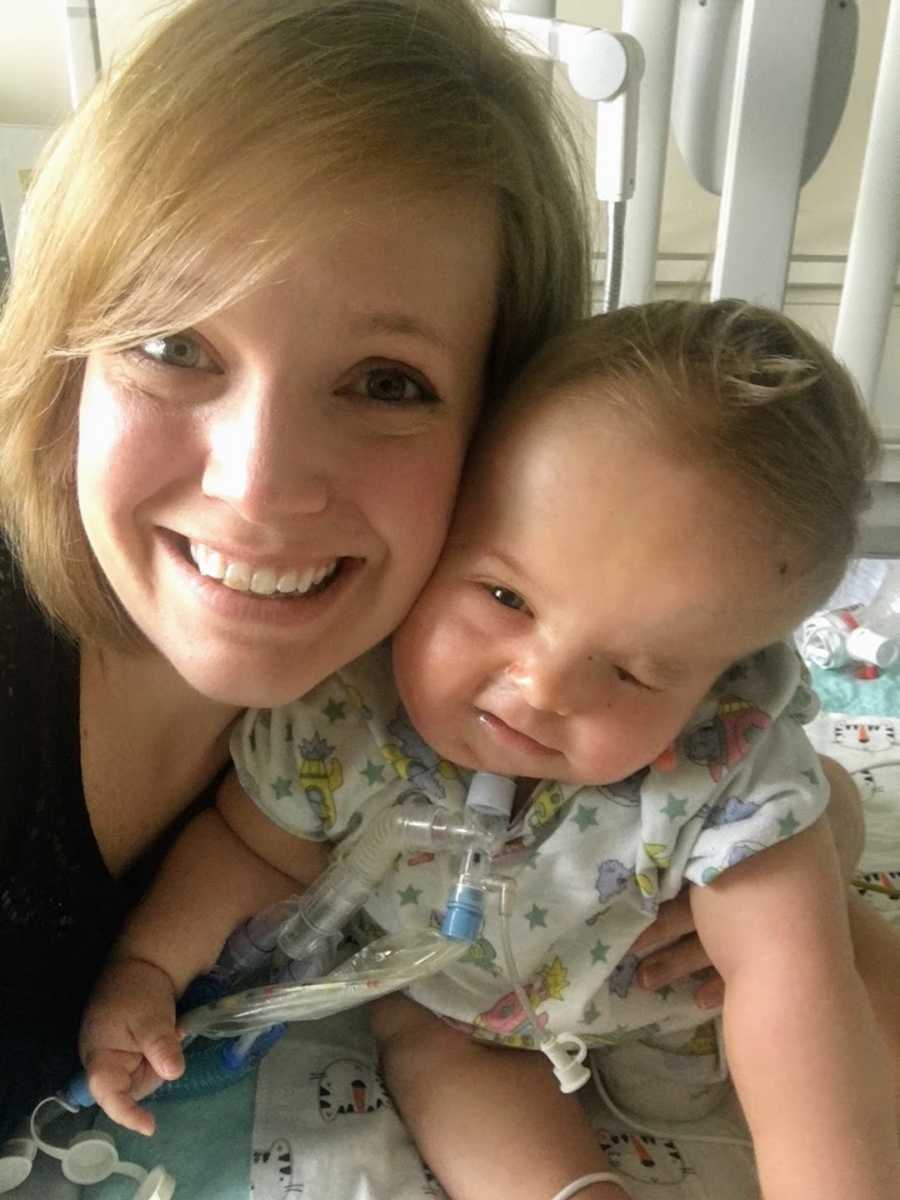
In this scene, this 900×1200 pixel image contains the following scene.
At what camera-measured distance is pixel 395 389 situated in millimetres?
830

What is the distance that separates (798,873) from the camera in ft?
2.89

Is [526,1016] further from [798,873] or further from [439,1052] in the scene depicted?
[798,873]

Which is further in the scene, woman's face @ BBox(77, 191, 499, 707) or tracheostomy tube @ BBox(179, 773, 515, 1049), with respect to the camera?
tracheostomy tube @ BBox(179, 773, 515, 1049)

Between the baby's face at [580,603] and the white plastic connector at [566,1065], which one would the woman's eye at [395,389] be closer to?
the baby's face at [580,603]

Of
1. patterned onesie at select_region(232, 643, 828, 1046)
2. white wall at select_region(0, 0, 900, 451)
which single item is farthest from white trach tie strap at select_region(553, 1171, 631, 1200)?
white wall at select_region(0, 0, 900, 451)

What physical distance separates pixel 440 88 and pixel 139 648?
0.48 m

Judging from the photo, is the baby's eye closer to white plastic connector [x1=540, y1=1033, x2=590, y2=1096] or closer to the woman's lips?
the woman's lips

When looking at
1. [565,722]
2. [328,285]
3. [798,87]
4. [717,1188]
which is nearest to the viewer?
[328,285]

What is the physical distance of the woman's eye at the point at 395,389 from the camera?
0.82 m

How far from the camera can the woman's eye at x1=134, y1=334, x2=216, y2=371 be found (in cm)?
78

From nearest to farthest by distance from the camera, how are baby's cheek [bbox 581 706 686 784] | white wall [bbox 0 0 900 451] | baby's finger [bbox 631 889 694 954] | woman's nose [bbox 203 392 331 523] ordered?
woman's nose [bbox 203 392 331 523], baby's cheek [bbox 581 706 686 784], baby's finger [bbox 631 889 694 954], white wall [bbox 0 0 900 451]

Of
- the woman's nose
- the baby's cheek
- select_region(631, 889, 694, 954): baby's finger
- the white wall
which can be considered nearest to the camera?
the woman's nose

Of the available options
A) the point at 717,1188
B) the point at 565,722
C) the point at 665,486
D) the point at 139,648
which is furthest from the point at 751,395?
the point at 717,1188

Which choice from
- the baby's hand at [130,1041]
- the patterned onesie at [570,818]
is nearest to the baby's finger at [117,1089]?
the baby's hand at [130,1041]
